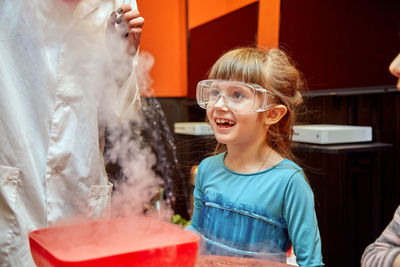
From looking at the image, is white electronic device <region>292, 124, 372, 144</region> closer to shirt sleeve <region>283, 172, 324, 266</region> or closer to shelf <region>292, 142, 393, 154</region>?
shelf <region>292, 142, 393, 154</region>

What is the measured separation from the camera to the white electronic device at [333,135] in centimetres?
207

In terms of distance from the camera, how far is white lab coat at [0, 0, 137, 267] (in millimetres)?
883

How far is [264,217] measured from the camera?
1208 mm

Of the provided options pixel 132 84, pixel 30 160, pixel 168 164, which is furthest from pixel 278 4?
pixel 30 160

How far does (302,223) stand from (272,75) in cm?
48

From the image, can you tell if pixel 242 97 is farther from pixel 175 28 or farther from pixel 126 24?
pixel 126 24

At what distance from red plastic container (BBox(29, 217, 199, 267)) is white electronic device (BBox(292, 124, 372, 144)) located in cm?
155

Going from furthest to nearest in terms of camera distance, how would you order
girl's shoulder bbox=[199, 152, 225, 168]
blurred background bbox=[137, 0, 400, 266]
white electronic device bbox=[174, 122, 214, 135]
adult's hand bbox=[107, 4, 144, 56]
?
white electronic device bbox=[174, 122, 214, 135]
blurred background bbox=[137, 0, 400, 266]
girl's shoulder bbox=[199, 152, 225, 168]
adult's hand bbox=[107, 4, 144, 56]

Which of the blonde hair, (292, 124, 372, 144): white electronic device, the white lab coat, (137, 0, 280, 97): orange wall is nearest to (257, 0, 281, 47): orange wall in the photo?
(137, 0, 280, 97): orange wall

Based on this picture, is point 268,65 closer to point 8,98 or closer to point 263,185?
point 263,185

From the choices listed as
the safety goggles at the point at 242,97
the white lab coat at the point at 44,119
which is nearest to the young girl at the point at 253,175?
the safety goggles at the point at 242,97

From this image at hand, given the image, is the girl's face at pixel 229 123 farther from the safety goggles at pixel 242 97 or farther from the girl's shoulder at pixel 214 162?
the girl's shoulder at pixel 214 162

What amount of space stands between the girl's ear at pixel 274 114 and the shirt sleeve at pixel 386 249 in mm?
456

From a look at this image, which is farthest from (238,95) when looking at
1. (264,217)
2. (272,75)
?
(264,217)
